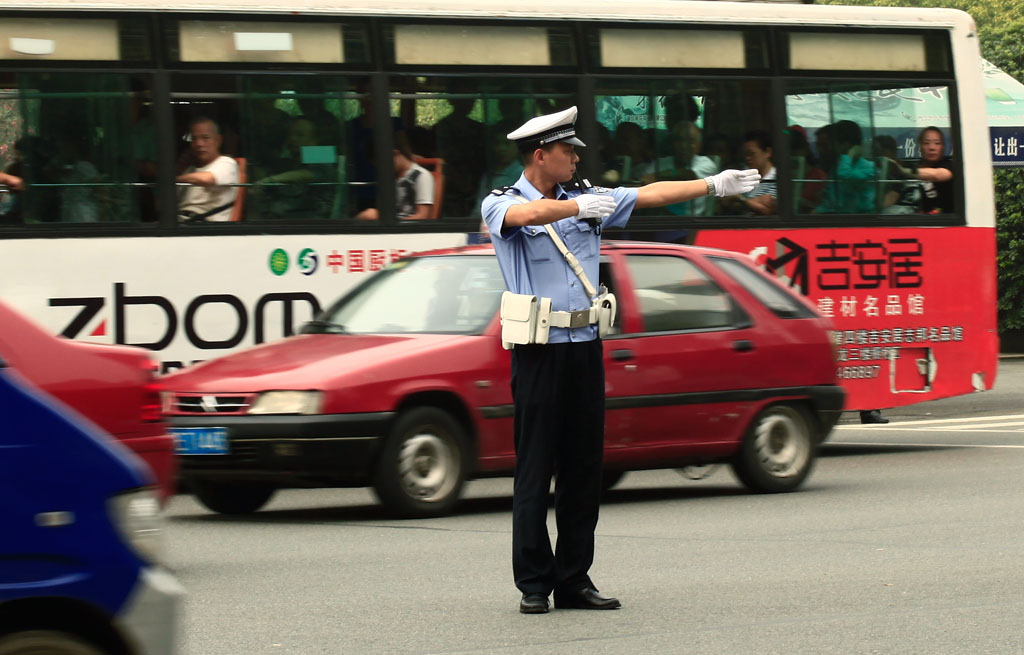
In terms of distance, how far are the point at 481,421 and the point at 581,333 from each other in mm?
3437

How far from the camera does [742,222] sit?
48.5 feet

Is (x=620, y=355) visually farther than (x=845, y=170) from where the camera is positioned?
No

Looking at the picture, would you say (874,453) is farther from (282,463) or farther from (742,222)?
(282,463)

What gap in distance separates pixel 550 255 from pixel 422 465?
134 inches

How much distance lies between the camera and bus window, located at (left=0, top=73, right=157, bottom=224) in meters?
12.1

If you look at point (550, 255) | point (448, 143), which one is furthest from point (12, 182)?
point (550, 255)

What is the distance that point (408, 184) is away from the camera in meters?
13.5

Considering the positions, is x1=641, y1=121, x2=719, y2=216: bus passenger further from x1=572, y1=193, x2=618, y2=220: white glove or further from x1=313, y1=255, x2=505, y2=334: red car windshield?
x1=572, y1=193, x2=618, y2=220: white glove

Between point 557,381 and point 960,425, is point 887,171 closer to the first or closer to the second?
point 960,425

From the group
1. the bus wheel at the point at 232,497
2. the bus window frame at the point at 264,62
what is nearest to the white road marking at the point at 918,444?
the bus window frame at the point at 264,62

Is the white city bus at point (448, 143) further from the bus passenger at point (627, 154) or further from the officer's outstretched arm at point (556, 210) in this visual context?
the officer's outstretched arm at point (556, 210)

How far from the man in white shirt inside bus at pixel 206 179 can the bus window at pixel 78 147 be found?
0.25m

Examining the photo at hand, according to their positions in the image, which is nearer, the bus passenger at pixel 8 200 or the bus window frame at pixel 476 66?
the bus passenger at pixel 8 200

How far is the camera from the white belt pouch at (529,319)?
693 centimetres
